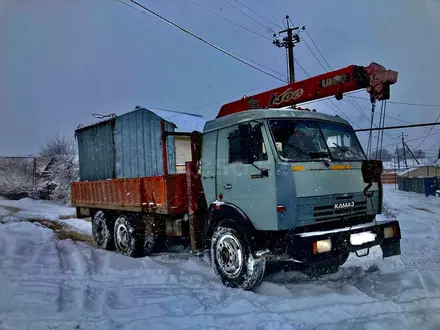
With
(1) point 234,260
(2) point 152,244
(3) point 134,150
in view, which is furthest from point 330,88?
(3) point 134,150

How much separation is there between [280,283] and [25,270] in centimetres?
405

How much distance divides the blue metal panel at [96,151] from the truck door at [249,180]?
541 cm

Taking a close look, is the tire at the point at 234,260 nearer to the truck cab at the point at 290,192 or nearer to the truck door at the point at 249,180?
the truck cab at the point at 290,192

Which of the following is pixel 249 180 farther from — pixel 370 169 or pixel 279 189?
pixel 370 169

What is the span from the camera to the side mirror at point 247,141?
15.3 ft

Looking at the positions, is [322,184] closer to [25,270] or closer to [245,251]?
[245,251]

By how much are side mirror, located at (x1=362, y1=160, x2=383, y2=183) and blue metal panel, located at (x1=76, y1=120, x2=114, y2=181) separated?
7.01 meters

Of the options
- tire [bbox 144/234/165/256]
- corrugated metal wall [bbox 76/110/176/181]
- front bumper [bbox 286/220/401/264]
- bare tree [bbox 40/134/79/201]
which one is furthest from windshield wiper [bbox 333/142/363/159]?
bare tree [bbox 40/134/79/201]

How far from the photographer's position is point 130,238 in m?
7.46

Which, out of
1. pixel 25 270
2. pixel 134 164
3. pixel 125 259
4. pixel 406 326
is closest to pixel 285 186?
pixel 406 326

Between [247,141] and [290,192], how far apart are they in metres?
0.93

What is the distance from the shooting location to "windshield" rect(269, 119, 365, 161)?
15.1 ft

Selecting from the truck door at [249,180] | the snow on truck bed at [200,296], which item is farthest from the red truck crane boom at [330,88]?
the snow on truck bed at [200,296]

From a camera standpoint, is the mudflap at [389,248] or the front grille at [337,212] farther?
the mudflap at [389,248]
